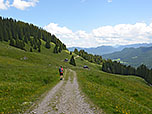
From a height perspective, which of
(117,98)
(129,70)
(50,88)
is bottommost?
(129,70)

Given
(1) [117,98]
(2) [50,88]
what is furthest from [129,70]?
(2) [50,88]

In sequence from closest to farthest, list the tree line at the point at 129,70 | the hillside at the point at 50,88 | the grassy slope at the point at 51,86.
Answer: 1. the hillside at the point at 50,88
2. the grassy slope at the point at 51,86
3. the tree line at the point at 129,70

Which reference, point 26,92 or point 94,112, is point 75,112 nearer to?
point 94,112

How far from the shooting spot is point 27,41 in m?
136

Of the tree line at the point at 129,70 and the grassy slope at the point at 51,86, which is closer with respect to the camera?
the grassy slope at the point at 51,86

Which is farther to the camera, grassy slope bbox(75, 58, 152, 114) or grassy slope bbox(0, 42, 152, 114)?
grassy slope bbox(0, 42, 152, 114)

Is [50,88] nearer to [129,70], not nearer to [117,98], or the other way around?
[117,98]

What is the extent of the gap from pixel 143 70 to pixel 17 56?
13042 cm

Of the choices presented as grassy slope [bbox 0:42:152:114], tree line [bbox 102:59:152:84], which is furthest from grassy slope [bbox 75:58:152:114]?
tree line [bbox 102:59:152:84]

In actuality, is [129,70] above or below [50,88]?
below

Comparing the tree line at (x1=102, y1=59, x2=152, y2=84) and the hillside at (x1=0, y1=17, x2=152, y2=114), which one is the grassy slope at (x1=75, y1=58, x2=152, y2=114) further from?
the tree line at (x1=102, y1=59, x2=152, y2=84)

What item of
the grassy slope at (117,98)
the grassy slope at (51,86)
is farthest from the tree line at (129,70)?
the grassy slope at (117,98)

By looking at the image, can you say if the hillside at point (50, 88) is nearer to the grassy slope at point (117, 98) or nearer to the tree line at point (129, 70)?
the grassy slope at point (117, 98)

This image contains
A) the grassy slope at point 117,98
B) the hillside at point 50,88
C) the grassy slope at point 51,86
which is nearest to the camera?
the grassy slope at point 117,98
